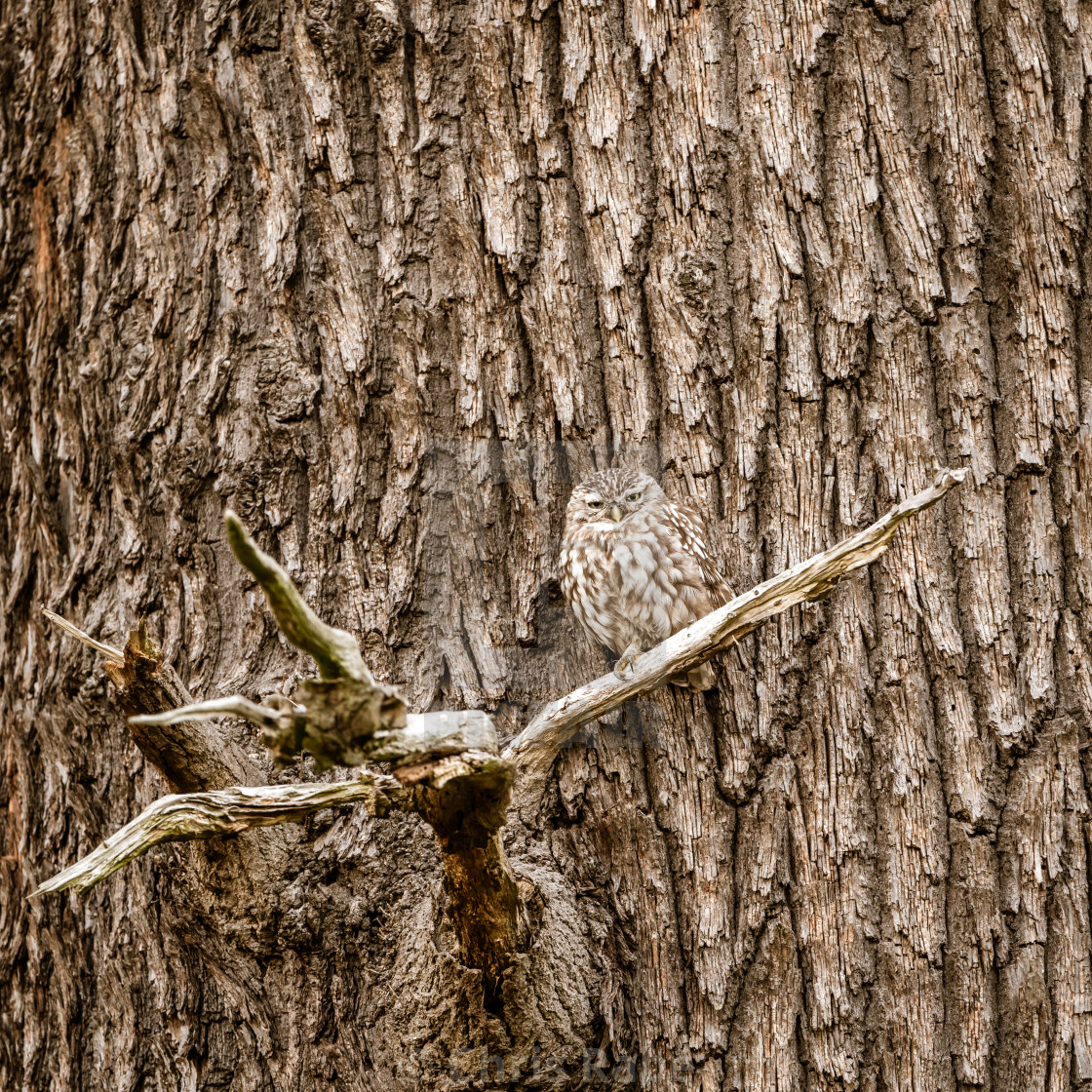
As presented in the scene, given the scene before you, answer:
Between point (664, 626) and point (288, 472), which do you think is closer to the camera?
point (288, 472)

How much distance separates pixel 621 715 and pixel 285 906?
0.94m

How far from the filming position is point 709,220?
104 inches

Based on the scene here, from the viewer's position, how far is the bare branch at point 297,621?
1.47 meters

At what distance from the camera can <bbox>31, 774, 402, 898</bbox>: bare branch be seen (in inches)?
75.7

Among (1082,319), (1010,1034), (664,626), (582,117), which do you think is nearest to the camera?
(1010,1034)

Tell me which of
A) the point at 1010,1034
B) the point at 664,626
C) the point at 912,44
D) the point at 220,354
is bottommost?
the point at 1010,1034

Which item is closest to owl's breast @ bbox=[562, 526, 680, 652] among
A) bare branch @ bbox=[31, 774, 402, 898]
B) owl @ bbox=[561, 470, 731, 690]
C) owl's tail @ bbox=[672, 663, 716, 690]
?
owl @ bbox=[561, 470, 731, 690]

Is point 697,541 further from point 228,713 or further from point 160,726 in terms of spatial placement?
point 228,713

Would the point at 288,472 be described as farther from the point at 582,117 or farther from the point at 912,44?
the point at 912,44

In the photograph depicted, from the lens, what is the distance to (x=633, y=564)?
2.96 meters

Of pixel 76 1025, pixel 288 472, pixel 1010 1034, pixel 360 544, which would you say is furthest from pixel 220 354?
pixel 1010 1034

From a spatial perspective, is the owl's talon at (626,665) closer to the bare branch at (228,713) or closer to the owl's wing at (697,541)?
the owl's wing at (697,541)

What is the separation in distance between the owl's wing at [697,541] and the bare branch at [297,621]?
1.27 meters

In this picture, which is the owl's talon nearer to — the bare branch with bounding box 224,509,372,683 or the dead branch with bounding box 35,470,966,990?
the dead branch with bounding box 35,470,966,990
